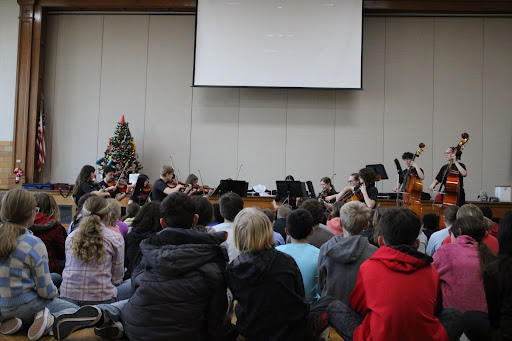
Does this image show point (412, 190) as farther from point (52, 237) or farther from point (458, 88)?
point (52, 237)

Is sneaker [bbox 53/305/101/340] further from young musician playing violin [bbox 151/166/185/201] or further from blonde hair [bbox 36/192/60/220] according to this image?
young musician playing violin [bbox 151/166/185/201]

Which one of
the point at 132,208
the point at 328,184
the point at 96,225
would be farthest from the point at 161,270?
the point at 328,184

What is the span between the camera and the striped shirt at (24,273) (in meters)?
2.35

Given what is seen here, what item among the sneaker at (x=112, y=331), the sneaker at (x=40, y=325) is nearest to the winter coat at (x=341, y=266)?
the sneaker at (x=112, y=331)

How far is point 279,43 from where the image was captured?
9234 mm

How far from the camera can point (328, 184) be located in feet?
25.5

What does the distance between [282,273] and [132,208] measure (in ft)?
9.41

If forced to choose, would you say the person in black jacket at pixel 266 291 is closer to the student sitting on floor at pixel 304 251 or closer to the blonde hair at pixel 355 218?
the student sitting on floor at pixel 304 251

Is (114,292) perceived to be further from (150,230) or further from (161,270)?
(161,270)

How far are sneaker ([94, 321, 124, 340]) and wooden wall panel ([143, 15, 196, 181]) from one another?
24.7 feet

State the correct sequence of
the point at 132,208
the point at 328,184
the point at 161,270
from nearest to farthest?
the point at 161,270, the point at 132,208, the point at 328,184

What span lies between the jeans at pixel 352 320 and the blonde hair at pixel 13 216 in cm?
163

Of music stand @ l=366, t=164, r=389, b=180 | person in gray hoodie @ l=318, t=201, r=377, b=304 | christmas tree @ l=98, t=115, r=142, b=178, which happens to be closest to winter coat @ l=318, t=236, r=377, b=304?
person in gray hoodie @ l=318, t=201, r=377, b=304

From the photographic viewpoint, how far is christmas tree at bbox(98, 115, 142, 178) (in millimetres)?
9008
